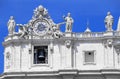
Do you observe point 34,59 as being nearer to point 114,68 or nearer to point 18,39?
point 18,39

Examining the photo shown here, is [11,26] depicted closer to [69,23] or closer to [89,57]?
[69,23]

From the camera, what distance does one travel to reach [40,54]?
77875 mm

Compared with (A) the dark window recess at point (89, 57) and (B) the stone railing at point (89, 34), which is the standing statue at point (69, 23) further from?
(A) the dark window recess at point (89, 57)

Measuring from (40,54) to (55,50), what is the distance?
6.04 ft

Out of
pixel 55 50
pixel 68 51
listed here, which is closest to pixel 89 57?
pixel 68 51

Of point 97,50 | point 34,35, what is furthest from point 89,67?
point 34,35

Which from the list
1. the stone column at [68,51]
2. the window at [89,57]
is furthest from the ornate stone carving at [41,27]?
the window at [89,57]

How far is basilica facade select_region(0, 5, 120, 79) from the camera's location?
3007 inches

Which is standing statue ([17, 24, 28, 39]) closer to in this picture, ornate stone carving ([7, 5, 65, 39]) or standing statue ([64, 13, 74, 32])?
ornate stone carving ([7, 5, 65, 39])

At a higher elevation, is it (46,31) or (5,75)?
(46,31)

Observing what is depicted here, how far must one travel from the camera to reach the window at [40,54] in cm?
7762

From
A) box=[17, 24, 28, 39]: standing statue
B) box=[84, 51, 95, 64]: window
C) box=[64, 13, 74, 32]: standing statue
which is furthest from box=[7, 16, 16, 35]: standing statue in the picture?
box=[84, 51, 95, 64]: window

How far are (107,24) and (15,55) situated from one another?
1087cm

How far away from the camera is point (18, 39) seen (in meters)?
77.5
